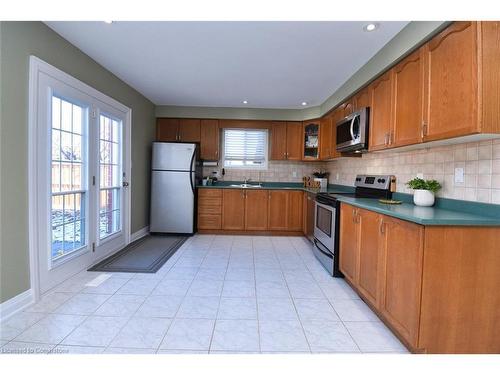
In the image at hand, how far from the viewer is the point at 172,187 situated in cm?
460

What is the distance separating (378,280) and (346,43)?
6.80 feet

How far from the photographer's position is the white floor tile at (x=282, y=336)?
1704 mm

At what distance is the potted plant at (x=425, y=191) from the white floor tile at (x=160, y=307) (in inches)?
84.8

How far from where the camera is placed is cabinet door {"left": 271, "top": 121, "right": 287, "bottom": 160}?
5086mm

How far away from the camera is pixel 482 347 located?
5.10 ft

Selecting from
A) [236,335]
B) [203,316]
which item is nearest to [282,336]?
[236,335]

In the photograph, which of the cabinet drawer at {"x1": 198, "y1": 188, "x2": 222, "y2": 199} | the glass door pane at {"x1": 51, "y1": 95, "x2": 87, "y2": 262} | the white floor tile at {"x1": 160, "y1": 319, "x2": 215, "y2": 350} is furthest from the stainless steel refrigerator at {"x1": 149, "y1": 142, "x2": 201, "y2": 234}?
the white floor tile at {"x1": 160, "y1": 319, "x2": 215, "y2": 350}

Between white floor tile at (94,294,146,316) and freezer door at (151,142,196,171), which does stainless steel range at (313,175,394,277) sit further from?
freezer door at (151,142,196,171)

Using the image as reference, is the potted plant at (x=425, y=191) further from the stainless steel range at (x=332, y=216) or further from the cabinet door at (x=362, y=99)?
the cabinet door at (x=362, y=99)

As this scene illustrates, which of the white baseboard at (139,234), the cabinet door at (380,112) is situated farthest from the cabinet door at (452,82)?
the white baseboard at (139,234)

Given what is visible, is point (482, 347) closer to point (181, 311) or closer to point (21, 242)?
point (181, 311)

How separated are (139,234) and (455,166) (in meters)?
4.20

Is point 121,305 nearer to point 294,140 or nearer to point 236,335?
point 236,335

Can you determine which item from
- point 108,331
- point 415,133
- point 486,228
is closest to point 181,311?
point 108,331
